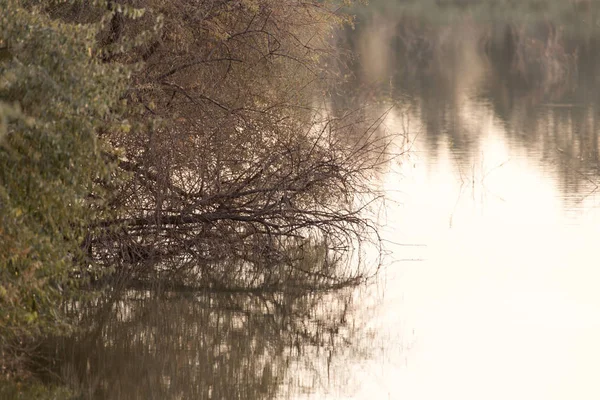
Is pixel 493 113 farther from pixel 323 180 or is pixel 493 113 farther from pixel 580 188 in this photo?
pixel 323 180

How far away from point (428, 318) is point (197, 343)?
7.13ft

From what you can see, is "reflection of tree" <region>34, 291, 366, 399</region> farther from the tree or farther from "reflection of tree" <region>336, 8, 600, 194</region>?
"reflection of tree" <region>336, 8, 600, 194</region>

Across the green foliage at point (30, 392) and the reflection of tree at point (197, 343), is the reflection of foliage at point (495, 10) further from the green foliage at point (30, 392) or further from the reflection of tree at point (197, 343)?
the green foliage at point (30, 392)

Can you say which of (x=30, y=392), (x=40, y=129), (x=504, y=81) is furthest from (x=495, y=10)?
(x=40, y=129)

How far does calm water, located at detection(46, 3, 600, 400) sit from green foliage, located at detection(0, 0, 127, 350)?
1.44 metres

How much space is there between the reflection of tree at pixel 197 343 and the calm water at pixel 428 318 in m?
0.02

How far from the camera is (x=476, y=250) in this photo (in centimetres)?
1405

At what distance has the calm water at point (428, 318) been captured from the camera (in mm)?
9336

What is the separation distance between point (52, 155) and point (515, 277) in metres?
6.30

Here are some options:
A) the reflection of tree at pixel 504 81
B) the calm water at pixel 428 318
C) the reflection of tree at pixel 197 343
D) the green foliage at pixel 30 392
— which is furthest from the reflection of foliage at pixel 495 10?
the green foliage at pixel 30 392

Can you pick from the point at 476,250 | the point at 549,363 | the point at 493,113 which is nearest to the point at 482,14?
the point at 493,113

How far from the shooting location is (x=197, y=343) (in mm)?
10406

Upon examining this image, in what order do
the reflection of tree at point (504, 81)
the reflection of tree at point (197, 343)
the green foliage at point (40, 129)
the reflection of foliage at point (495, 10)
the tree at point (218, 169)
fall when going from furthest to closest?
the reflection of foliage at point (495, 10)
the reflection of tree at point (504, 81)
the tree at point (218, 169)
the reflection of tree at point (197, 343)
the green foliage at point (40, 129)

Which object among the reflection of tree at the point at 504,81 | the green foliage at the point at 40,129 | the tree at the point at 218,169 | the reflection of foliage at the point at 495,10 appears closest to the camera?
the green foliage at the point at 40,129
